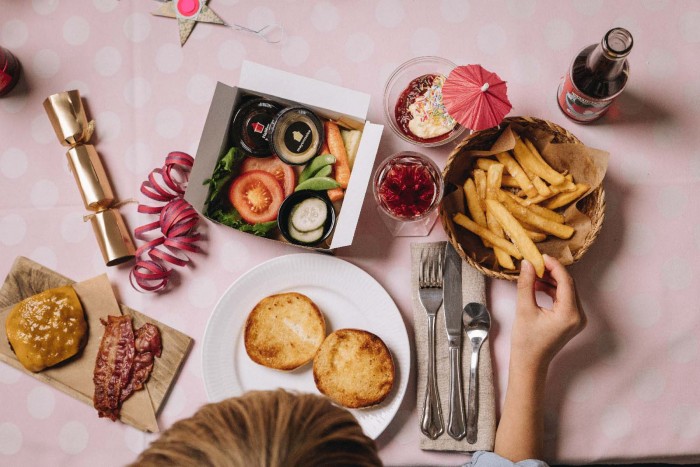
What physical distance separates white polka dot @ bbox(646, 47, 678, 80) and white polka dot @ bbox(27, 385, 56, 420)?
6.77 feet

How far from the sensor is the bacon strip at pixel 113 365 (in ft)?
5.05

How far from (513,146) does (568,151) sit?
6.0 inches

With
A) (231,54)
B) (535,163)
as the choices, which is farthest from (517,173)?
(231,54)

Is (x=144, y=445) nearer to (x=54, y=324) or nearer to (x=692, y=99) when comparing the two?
(x=54, y=324)

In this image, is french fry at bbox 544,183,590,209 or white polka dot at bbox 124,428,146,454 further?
white polka dot at bbox 124,428,146,454

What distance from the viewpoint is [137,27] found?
1.66 metres

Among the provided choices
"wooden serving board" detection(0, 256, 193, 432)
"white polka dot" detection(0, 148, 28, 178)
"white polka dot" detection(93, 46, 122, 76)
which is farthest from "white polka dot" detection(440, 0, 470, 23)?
"white polka dot" detection(0, 148, 28, 178)

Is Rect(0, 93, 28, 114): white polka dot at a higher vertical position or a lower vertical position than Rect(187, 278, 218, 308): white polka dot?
higher

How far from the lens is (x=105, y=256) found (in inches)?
62.4

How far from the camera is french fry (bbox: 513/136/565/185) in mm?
1397

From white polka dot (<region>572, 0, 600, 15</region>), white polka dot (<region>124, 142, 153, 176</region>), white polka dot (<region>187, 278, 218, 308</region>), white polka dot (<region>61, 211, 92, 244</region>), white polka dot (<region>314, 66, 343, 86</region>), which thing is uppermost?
white polka dot (<region>572, 0, 600, 15</region>)

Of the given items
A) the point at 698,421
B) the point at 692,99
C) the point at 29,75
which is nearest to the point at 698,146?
the point at 692,99

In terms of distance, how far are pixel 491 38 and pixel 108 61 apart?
3.95 ft

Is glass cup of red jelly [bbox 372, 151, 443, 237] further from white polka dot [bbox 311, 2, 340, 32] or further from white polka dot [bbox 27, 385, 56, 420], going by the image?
white polka dot [bbox 27, 385, 56, 420]
